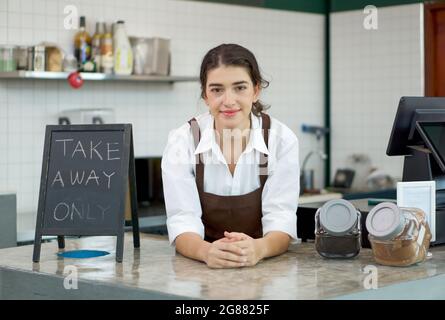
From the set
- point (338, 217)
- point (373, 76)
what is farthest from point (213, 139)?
point (373, 76)

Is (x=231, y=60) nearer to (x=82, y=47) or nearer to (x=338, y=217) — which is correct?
(x=338, y=217)

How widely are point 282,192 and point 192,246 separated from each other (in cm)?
37

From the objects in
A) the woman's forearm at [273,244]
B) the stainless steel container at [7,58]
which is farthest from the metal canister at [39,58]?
the woman's forearm at [273,244]

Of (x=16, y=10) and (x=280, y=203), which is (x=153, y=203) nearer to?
(x=16, y=10)

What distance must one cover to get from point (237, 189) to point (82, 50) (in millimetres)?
2703

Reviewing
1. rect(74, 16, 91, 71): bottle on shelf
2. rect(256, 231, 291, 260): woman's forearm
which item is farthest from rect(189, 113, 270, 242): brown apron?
rect(74, 16, 91, 71): bottle on shelf

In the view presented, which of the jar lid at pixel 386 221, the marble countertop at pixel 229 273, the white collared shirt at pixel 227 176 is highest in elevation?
the white collared shirt at pixel 227 176

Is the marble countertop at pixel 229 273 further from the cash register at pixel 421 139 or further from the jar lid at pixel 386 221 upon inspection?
the cash register at pixel 421 139

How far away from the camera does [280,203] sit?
2672mm

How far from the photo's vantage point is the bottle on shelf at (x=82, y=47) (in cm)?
516

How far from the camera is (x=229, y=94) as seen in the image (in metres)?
2.60

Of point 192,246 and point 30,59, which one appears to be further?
point 30,59

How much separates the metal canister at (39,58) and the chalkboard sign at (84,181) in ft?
7.67

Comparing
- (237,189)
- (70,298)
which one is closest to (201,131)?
(237,189)
